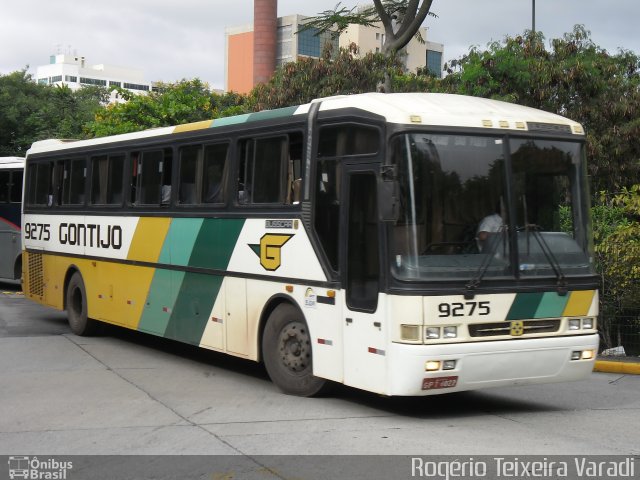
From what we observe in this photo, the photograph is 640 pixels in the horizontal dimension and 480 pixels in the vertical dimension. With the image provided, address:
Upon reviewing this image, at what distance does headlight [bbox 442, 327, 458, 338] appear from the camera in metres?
8.70

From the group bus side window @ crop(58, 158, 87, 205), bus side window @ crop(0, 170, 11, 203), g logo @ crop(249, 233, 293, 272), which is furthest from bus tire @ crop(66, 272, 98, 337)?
bus side window @ crop(0, 170, 11, 203)

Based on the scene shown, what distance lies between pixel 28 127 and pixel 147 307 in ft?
135

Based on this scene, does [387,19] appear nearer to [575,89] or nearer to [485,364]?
[575,89]

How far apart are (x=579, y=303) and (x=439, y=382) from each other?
182cm

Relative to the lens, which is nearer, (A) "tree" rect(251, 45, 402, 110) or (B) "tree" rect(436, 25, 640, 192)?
(B) "tree" rect(436, 25, 640, 192)

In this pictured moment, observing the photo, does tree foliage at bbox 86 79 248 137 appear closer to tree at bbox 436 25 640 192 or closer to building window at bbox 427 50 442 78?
tree at bbox 436 25 640 192

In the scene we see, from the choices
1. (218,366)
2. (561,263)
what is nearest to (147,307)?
(218,366)

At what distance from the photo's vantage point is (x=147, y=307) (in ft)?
45.4

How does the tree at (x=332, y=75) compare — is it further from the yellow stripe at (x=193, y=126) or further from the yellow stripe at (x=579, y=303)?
the yellow stripe at (x=579, y=303)

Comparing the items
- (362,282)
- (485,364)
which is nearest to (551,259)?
(485,364)

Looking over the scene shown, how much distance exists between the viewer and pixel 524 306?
911 centimetres

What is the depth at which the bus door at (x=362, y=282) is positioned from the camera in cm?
901

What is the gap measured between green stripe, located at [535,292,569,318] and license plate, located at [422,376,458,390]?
114 cm

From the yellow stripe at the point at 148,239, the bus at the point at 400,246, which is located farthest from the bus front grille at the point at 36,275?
the bus at the point at 400,246
